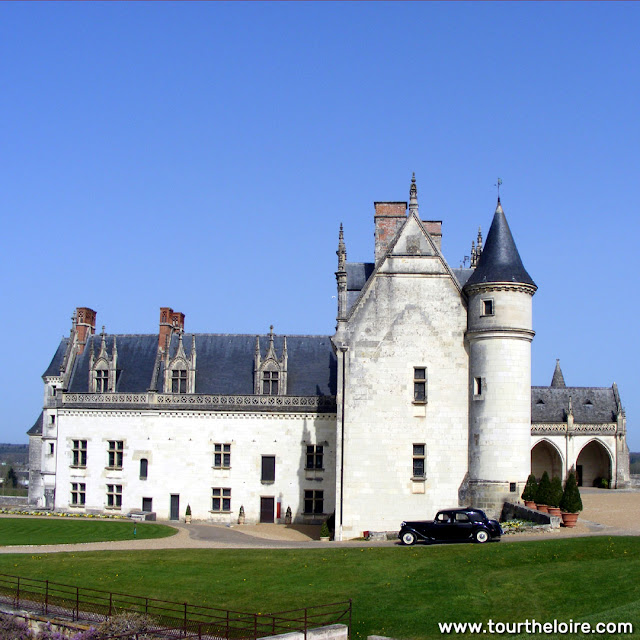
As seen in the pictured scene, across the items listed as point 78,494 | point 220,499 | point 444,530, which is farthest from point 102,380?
point 444,530

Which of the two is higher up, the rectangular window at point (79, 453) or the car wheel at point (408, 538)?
the rectangular window at point (79, 453)

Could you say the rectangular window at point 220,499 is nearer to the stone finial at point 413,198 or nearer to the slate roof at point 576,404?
the stone finial at point 413,198

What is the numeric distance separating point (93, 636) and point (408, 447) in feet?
64.6

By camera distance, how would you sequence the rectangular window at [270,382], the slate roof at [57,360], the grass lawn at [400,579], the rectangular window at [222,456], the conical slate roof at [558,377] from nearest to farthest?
the grass lawn at [400,579], the rectangular window at [222,456], the rectangular window at [270,382], the slate roof at [57,360], the conical slate roof at [558,377]

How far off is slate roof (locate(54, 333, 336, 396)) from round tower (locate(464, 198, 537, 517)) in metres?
12.8

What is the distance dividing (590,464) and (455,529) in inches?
1508

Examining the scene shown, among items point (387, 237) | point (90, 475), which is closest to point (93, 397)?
point (90, 475)

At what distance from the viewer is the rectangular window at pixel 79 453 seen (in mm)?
47344

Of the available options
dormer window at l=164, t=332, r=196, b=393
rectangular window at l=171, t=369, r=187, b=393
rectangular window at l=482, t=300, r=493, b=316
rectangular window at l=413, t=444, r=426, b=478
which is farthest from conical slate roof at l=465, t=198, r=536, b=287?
rectangular window at l=171, t=369, r=187, b=393

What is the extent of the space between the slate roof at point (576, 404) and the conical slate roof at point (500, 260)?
28074mm

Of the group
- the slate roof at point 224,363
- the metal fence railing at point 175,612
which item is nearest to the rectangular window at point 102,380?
the slate roof at point 224,363

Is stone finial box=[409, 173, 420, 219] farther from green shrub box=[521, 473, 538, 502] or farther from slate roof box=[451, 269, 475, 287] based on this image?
green shrub box=[521, 473, 538, 502]

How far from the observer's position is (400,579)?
22.6 meters

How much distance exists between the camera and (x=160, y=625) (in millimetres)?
19453
